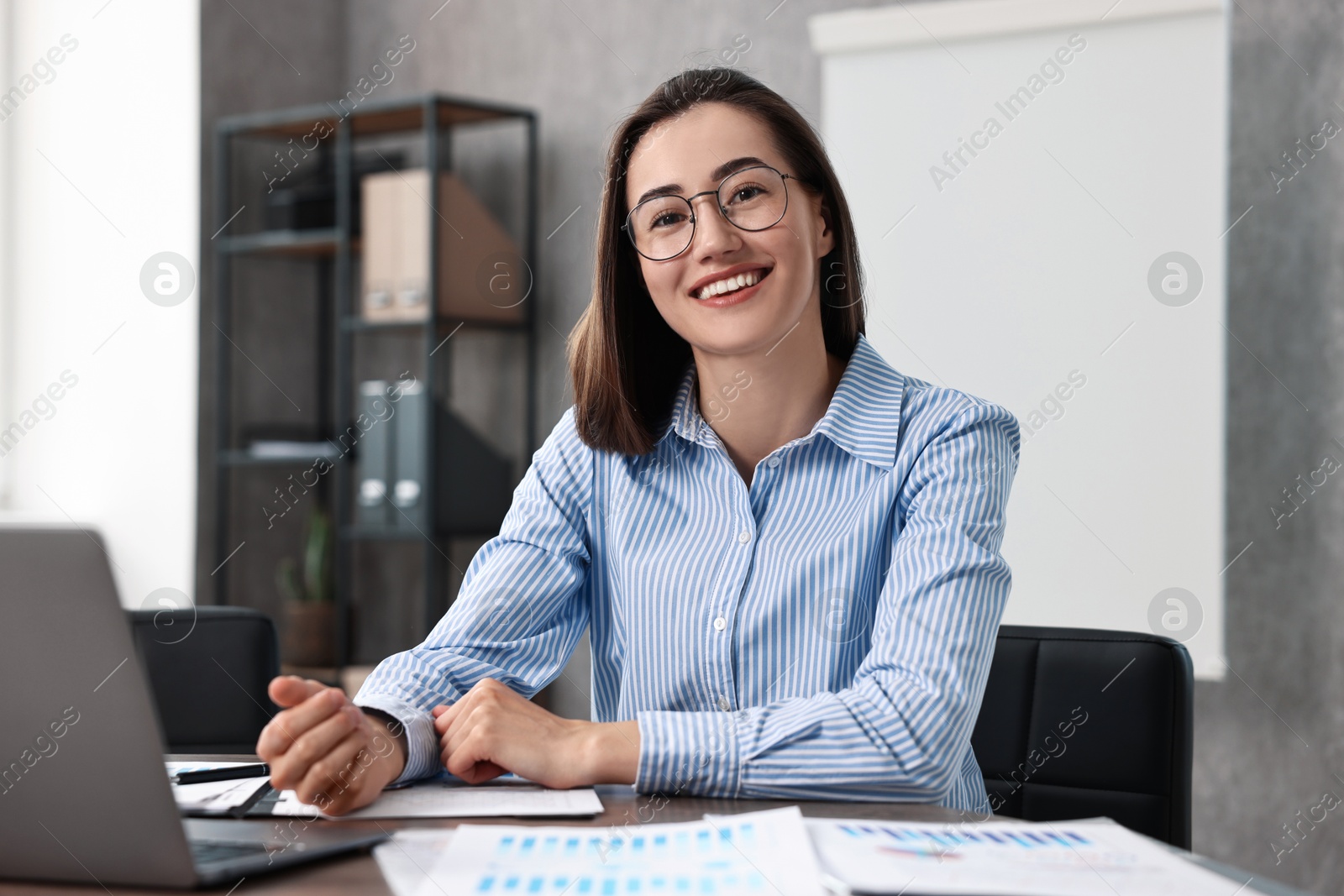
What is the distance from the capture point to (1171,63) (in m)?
2.44

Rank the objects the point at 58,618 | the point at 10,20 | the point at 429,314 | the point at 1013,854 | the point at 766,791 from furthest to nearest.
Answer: the point at 10,20 < the point at 429,314 < the point at 766,791 < the point at 1013,854 < the point at 58,618

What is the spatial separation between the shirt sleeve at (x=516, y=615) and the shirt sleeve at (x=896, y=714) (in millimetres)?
232

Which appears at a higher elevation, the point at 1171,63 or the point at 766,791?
the point at 1171,63

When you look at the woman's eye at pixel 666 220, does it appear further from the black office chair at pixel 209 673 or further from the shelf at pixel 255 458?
the shelf at pixel 255 458

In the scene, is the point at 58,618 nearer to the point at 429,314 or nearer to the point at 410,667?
the point at 410,667

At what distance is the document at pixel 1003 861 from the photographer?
686 mm

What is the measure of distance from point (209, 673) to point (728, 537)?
0.64 metres

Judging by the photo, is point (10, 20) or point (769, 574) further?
point (10, 20)

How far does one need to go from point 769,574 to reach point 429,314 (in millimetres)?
2144

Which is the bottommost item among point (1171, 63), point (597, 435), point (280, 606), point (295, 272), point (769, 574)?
point (280, 606)

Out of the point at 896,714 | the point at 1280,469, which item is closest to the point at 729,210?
the point at 896,714

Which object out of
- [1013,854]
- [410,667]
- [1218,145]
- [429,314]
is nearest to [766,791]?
[1013,854]

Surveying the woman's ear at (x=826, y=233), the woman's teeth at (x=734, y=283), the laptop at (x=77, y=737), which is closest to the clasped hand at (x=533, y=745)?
the laptop at (x=77, y=737)

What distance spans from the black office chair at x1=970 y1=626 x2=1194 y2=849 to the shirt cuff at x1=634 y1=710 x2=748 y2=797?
0.46m
